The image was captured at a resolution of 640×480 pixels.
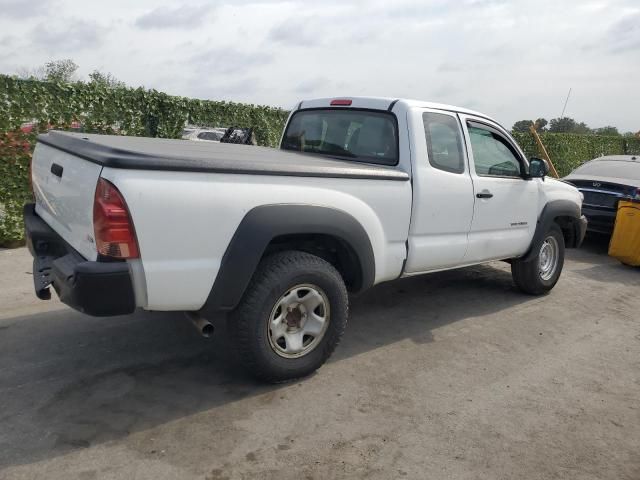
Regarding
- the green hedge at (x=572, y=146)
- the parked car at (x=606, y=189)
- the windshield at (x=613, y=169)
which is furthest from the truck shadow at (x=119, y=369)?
the green hedge at (x=572, y=146)

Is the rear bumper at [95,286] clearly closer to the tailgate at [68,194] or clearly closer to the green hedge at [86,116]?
the tailgate at [68,194]

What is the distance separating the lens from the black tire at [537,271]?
18.7ft

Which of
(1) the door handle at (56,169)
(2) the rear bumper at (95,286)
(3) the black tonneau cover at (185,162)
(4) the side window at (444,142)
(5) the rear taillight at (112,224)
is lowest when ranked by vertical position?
(2) the rear bumper at (95,286)

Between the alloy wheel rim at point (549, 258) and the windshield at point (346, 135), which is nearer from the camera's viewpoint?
the windshield at point (346, 135)

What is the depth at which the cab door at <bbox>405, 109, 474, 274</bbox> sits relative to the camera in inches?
162

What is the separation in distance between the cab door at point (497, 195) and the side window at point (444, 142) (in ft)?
0.49

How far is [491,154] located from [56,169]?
3.65m

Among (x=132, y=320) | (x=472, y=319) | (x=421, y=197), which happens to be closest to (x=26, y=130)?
(x=132, y=320)

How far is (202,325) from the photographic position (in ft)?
10.6

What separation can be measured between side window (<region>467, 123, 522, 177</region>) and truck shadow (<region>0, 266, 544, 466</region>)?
1402 millimetres

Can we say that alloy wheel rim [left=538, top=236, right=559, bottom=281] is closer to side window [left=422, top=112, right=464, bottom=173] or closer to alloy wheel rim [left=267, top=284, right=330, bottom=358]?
side window [left=422, top=112, right=464, bottom=173]

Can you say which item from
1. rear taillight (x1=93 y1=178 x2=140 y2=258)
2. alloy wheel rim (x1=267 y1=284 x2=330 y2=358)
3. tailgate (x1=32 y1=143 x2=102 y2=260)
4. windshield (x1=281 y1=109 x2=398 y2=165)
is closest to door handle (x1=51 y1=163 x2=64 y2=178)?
tailgate (x1=32 y1=143 x2=102 y2=260)

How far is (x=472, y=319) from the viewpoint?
201 inches

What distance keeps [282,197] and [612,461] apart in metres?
2.39
